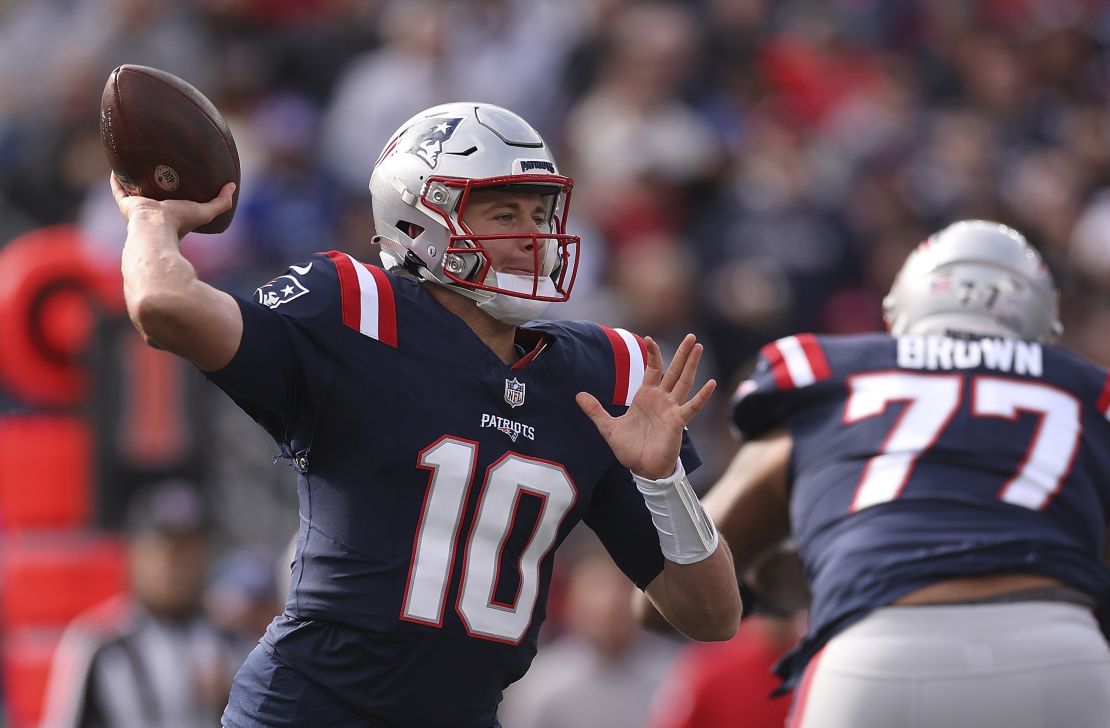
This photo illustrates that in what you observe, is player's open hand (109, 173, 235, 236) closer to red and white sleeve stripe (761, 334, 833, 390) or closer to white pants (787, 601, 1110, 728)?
red and white sleeve stripe (761, 334, 833, 390)

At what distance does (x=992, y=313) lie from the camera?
4.27m

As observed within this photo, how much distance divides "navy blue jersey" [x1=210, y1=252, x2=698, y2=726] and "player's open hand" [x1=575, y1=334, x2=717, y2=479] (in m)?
0.15

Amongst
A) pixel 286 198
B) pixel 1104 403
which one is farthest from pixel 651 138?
pixel 1104 403

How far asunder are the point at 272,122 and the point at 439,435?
600cm

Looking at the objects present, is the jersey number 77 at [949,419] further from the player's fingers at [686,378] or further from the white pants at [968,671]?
the player's fingers at [686,378]

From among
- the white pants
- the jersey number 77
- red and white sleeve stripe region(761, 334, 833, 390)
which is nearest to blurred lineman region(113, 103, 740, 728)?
the white pants

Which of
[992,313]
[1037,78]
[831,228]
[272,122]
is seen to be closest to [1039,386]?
[992,313]

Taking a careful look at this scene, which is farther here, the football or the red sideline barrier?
the red sideline barrier

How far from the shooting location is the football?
10.8 ft

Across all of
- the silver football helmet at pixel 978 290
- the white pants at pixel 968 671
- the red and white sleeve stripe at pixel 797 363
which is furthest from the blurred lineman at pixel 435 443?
the silver football helmet at pixel 978 290

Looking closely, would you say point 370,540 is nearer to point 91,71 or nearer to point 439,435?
point 439,435

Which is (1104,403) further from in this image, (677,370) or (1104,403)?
(677,370)

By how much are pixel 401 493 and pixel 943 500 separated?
136cm

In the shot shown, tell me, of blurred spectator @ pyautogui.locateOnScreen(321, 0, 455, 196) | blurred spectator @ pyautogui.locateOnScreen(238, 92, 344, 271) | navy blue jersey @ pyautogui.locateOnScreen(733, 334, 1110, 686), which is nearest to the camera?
navy blue jersey @ pyautogui.locateOnScreen(733, 334, 1110, 686)
